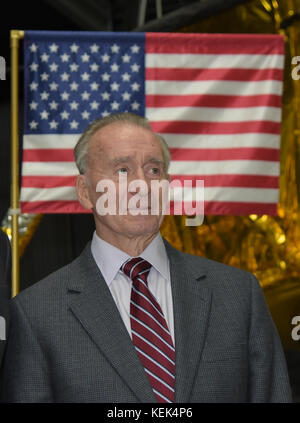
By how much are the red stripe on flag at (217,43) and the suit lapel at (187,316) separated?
8.72 feet

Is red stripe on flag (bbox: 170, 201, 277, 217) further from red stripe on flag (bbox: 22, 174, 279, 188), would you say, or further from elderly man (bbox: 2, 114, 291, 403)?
elderly man (bbox: 2, 114, 291, 403)

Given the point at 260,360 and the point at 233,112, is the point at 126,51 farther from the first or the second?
the point at 260,360

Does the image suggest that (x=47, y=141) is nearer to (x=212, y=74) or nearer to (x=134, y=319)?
(x=212, y=74)

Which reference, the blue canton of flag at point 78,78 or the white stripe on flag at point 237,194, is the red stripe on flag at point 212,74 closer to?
the blue canton of flag at point 78,78

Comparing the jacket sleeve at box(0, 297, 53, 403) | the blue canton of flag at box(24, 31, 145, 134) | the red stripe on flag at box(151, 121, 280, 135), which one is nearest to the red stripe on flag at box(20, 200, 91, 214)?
the blue canton of flag at box(24, 31, 145, 134)

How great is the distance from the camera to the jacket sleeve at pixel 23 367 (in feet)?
4.72

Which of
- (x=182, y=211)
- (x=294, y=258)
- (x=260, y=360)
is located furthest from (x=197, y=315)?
(x=294, y=258)

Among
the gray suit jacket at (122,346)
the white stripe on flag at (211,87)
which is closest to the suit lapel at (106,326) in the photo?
the gray suit jacket at (122,346)

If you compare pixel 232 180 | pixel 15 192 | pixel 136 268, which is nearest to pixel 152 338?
pixel 136 268

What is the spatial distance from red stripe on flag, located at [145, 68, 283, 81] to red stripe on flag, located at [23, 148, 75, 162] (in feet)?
2.35

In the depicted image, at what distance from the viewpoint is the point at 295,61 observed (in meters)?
4.52
